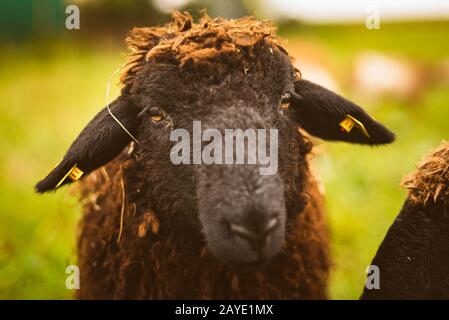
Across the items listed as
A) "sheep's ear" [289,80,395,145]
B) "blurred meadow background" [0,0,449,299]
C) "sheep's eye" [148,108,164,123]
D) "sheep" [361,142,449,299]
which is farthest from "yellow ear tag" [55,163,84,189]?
"sheep" [361,142,449,299]

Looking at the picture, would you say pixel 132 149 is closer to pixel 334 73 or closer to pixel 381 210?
pixel 381 210

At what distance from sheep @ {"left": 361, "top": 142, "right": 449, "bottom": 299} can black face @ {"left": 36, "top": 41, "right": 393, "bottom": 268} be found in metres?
0.44

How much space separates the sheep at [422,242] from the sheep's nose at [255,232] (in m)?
0.89

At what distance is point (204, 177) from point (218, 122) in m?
0.27

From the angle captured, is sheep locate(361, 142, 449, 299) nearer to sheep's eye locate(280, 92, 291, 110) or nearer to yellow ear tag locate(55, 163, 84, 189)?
sheep's eye locate(280, 92, 291, 110)

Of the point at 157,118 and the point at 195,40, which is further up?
the point at 195,40

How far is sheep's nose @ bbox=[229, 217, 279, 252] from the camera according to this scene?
6.97ft

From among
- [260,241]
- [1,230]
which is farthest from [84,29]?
[260,241]

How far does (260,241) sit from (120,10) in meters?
3.97

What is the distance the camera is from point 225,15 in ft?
15.1

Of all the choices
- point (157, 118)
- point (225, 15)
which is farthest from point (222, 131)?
point (225, 15)

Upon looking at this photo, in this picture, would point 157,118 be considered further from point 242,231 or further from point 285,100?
point 242,231

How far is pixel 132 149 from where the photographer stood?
2.84 metres

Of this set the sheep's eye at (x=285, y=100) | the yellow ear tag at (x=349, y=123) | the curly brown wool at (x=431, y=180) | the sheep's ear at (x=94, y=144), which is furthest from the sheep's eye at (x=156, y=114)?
the curly brown wool at (x=431, y=180)
